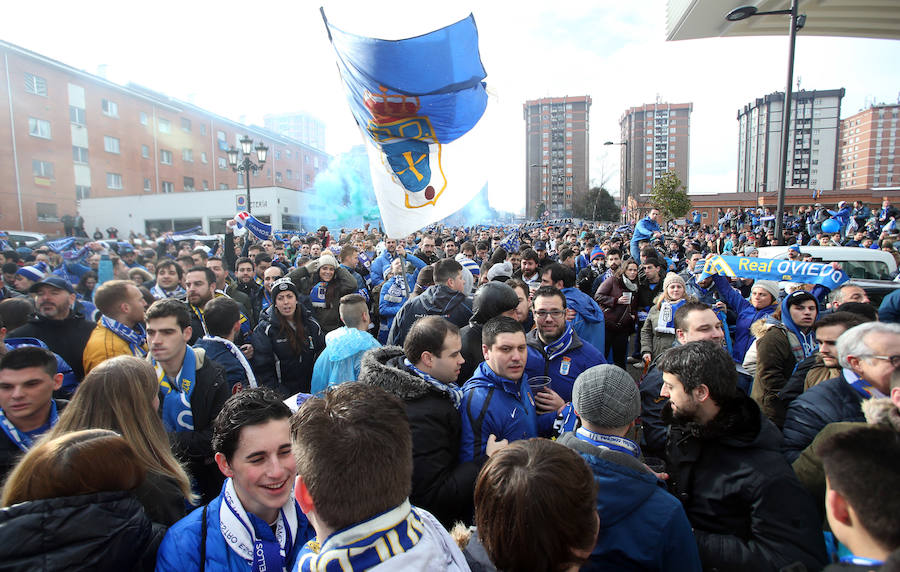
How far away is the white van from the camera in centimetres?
918

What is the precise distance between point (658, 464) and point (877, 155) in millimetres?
177723

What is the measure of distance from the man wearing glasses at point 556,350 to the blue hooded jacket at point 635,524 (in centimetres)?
186

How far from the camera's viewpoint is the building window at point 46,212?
108 ft

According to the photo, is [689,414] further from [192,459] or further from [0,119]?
[0,119]

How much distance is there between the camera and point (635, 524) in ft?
5.54

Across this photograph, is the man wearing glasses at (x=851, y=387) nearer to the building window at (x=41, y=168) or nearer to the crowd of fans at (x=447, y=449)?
→ the crowd of fans at (x=447, y=449)

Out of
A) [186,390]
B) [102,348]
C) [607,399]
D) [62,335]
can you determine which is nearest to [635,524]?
[607,399]

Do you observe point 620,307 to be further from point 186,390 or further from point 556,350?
point 186,390

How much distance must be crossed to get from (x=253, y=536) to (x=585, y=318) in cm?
404

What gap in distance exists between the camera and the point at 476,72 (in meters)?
5.18

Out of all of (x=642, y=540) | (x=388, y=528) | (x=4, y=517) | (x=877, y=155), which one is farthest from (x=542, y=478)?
(x=877, y=155)

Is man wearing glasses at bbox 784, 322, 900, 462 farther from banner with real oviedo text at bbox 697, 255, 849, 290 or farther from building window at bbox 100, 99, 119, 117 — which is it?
building window at bbox 100, 99, 119, 117

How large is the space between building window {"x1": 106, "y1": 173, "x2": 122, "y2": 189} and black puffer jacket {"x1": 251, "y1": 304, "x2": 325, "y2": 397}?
4370 cm

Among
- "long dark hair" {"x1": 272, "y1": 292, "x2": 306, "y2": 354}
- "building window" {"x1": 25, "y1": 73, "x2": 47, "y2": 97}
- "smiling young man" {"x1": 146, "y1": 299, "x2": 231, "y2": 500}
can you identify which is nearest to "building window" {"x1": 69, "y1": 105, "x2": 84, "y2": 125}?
"building window" {"x1": 25, "y1": 73, "x2": 47, "y2": 97}
